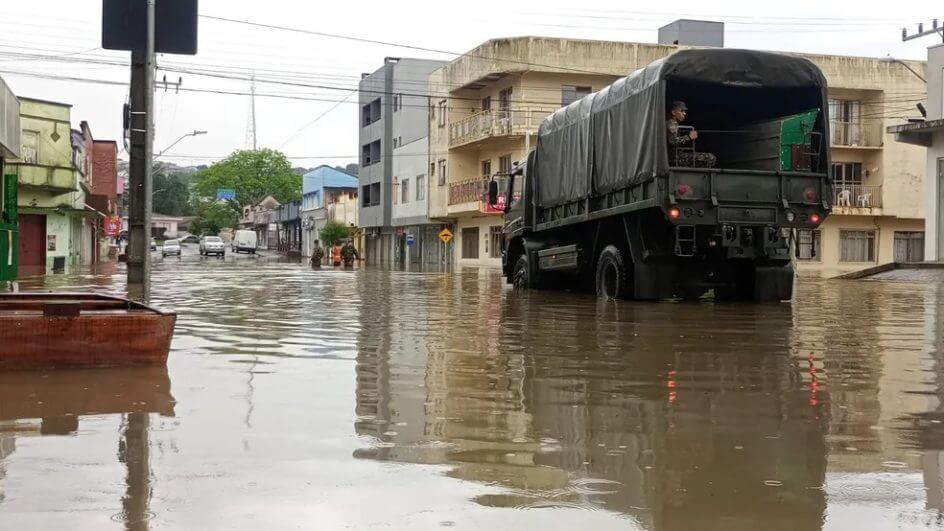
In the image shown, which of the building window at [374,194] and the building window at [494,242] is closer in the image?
the building window at [494,242]

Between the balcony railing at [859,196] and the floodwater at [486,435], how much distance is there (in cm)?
4064

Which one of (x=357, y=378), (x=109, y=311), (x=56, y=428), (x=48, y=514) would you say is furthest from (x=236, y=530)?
(x=109, y=311)

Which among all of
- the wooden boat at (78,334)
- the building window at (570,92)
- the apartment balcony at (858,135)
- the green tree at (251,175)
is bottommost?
the wooden boat at (78,334)

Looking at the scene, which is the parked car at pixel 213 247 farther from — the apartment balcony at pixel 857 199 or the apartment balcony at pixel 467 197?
the apartment balcony at pixel 857 199

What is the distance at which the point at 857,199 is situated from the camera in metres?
48.0

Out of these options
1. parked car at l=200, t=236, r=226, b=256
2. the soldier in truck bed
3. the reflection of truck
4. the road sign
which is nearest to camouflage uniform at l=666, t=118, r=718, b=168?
the soldier in truck bed

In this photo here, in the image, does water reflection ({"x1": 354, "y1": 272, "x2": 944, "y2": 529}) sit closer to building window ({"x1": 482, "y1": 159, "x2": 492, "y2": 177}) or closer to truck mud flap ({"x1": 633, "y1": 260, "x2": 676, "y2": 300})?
truck mud flap ({"x1": 633, "y1": 260, "x2": 676, "y2": 300})

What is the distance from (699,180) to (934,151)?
18.0 meters

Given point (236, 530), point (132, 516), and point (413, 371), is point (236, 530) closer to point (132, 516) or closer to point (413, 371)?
point (132, 516)

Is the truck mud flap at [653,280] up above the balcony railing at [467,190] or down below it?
below

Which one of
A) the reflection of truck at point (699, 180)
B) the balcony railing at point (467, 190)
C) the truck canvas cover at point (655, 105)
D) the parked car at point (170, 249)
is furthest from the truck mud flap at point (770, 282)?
the parked car at point (170, 249)

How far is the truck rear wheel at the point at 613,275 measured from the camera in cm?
1584

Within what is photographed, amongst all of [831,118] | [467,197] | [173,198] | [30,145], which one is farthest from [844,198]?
[173,198]

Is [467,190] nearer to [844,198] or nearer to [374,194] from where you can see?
[844,198]
